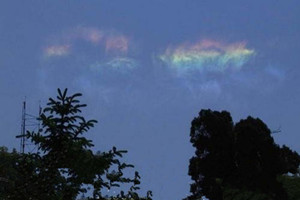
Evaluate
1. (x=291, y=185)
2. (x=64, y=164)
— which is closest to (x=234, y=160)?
(x=291, y=185)

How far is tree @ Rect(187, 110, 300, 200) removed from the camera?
48.2 meters

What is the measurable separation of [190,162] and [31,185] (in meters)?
42.9

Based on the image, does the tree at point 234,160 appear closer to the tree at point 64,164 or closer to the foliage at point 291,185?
the foliage at point 291,185

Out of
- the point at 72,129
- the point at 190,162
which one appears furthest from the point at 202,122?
the point at 72,129

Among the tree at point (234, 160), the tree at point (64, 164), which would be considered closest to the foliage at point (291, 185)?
the tree at point (234, 160)

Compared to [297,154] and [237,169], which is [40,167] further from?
[297,154]

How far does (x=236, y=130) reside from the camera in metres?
50.3

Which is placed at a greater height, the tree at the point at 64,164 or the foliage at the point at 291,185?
the foliage at the point at 291,185

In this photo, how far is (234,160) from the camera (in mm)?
50312

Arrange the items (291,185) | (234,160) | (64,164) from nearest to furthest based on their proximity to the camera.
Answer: (64,164) < (291,185) < (234,160)

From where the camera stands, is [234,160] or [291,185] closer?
[291,185]

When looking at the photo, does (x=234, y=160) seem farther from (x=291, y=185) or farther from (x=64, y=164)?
(x=64, y=164)

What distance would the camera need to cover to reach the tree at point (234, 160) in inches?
1896

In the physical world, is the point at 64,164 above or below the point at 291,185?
below
